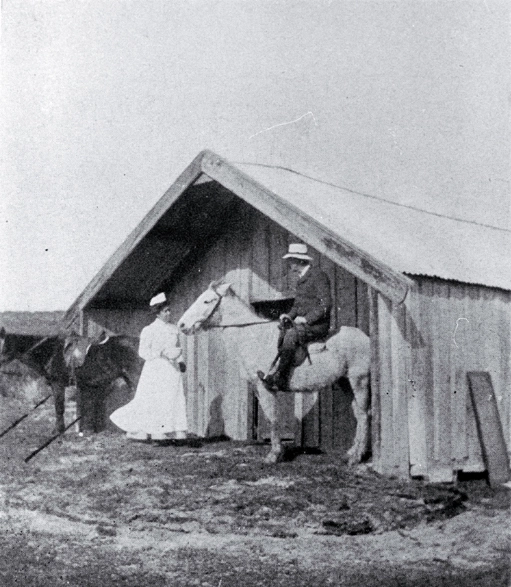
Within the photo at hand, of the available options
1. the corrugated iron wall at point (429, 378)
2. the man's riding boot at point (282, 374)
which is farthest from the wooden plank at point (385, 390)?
the man's riding boot at point (282, 374)

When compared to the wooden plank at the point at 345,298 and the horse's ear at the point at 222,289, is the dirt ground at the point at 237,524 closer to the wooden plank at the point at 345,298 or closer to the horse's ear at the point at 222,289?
the wooden plank at the point at 345,298

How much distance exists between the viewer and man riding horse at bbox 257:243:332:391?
995cm

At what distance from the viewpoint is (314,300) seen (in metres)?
10.0

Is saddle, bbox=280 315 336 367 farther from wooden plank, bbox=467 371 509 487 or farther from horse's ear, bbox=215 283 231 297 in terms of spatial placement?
wooden plank, bbox=467 371 509 487

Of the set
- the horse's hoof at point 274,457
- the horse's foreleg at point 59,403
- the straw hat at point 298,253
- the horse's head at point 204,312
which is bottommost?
the horse's hoof at point 274,457

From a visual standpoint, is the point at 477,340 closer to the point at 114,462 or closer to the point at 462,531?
the point at 462,531

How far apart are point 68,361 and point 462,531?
7965mm

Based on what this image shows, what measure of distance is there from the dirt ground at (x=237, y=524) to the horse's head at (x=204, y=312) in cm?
193

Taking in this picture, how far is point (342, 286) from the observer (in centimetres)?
1120

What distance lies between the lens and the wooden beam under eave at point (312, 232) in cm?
868

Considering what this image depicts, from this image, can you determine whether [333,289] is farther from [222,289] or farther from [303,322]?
[222,289]

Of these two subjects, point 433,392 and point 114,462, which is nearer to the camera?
point 433,392

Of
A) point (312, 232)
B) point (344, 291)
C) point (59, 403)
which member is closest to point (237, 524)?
point (312, 232)

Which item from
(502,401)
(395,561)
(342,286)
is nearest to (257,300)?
(342,286)
